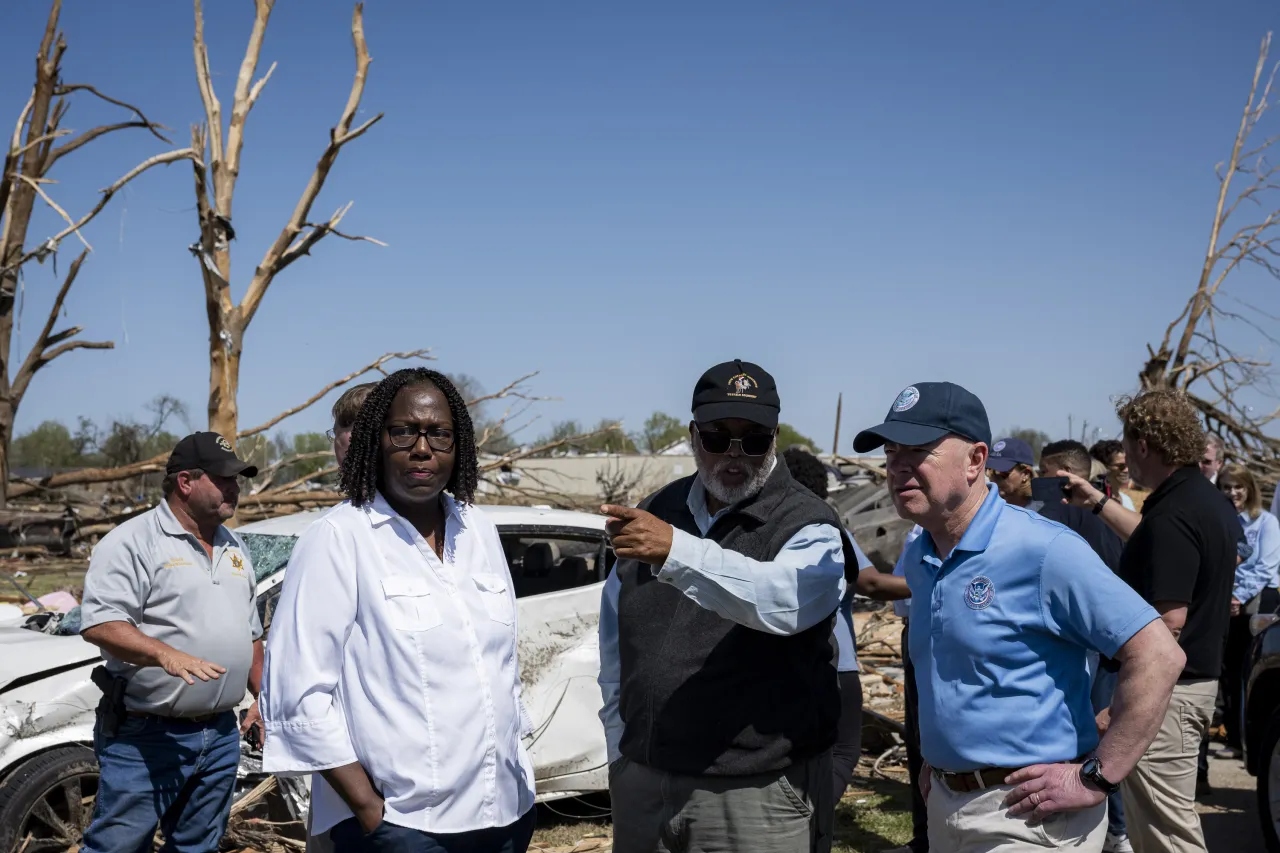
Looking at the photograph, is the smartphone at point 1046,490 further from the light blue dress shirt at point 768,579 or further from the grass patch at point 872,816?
the light blue dress shirt at point 768,579

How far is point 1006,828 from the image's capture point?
2.69 m

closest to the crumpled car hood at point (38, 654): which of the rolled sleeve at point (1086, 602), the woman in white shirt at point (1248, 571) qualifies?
the rolled sleeve at point (1086, 602)

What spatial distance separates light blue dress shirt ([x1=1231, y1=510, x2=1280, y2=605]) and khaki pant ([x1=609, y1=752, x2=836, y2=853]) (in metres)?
6.26

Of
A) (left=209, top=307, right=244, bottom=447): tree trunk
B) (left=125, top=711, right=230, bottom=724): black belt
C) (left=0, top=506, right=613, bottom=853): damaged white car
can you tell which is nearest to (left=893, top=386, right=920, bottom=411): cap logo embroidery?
(left=125, top=711, right=230, bottom=724): black belt

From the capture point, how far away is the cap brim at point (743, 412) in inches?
123

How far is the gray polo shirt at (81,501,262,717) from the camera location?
416 cm

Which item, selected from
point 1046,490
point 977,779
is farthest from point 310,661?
point 1046,490

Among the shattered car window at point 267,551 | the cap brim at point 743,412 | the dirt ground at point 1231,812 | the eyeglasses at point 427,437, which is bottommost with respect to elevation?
the dirt ground at point 1231,812

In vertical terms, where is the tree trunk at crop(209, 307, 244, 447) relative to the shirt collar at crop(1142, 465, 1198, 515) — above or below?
above

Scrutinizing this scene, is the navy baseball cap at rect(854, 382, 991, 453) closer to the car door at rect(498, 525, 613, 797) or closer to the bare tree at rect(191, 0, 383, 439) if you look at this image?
the car door at rect(498, 525, 613, 797)

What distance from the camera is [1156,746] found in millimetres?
4156

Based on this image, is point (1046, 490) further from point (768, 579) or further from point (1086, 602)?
point (768, 579)

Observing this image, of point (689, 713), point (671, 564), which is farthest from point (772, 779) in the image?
point (671, 564)

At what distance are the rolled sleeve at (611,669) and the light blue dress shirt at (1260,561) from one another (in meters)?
6.41
